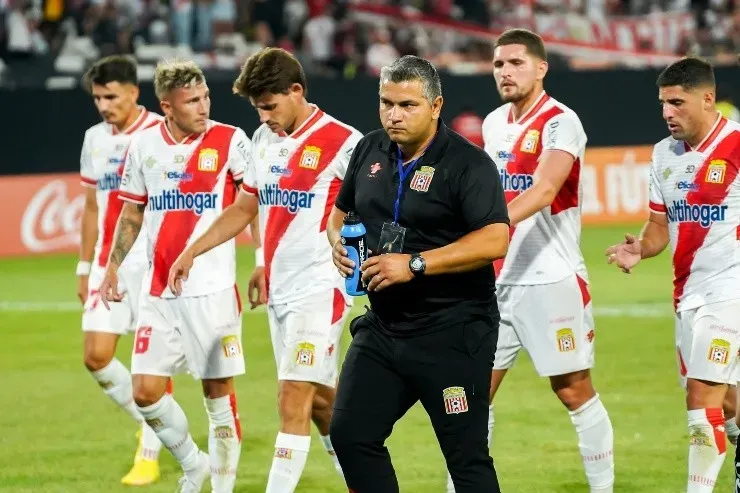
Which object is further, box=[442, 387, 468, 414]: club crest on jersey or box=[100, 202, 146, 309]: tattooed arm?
box=[100, 202, 146, 309]: tattooed arm

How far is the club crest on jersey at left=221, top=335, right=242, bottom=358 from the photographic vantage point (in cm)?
771

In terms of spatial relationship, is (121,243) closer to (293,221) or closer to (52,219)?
(293,221)

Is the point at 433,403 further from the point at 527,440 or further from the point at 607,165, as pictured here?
the point at 607,165

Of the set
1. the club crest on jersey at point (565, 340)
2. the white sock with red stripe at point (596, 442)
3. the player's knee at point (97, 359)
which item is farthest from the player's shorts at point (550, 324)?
the player's knee at point (97, 359)

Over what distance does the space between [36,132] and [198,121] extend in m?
11.9

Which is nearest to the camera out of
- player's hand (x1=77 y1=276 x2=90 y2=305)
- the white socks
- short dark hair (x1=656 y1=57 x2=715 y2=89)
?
short dark hair (x1=656 y1=57 x2=715 y2=89)

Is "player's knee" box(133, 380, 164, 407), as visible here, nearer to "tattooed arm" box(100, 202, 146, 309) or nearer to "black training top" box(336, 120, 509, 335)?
"tattooed arm" box(100, 202, 146, 309)

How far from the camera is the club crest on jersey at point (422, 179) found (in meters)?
5.59

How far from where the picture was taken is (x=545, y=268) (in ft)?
24.8

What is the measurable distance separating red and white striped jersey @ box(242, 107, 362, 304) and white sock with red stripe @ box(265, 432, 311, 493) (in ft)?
2.54

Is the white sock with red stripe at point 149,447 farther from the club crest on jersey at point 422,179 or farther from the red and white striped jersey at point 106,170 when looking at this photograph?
the club crest on jersey at point 422,179

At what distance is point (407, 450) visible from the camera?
905 centimetres

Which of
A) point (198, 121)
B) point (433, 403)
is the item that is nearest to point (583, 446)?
point (433, 403)

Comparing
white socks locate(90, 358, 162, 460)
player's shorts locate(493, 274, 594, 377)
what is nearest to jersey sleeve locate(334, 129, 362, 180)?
player's shorts locate(493, 274, 594, 377)
